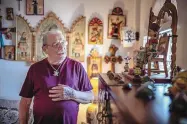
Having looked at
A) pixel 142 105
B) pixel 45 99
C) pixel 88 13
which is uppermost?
pixel 88 13

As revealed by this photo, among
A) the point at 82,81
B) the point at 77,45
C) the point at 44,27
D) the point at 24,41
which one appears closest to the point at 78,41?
the point at 77,45

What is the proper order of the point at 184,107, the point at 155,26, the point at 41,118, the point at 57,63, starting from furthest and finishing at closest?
the point at 155,26, the point at 57,63, the point at 41,118, the point at 184,107

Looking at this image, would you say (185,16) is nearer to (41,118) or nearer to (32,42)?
(41,118)

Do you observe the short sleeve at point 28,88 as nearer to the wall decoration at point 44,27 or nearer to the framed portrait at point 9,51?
the wall decoration at point 44,27

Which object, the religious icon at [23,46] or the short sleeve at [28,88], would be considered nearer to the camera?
the short sleeve at [28,88]

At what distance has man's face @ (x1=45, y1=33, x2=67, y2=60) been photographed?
1.53 metres

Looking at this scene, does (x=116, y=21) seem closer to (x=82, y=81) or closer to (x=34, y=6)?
(x=34, y=6)

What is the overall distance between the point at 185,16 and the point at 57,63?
2.98ft

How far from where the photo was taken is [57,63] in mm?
1555

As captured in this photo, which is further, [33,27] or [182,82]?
[33,27]

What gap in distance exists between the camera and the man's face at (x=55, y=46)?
1530 millimetres

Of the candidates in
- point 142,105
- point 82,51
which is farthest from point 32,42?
point 142,105


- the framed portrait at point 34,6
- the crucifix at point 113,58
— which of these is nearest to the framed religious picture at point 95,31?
the crucifix at point 113,58

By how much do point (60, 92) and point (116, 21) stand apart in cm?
188
